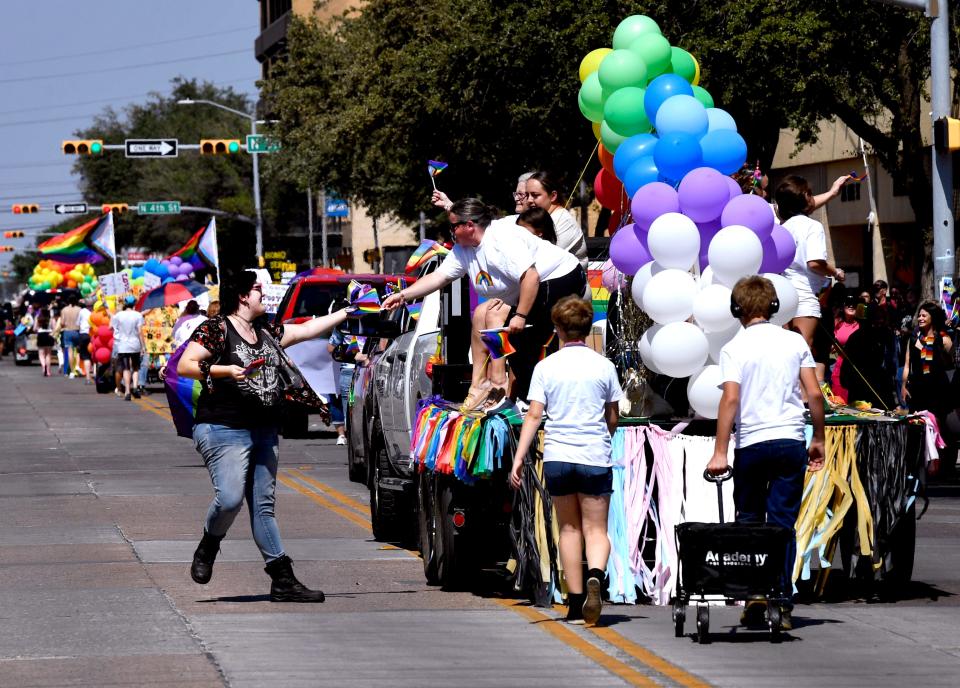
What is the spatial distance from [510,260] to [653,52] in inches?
104

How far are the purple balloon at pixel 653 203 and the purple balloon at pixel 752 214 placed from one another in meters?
0.36

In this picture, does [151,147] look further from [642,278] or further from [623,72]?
[642,278]

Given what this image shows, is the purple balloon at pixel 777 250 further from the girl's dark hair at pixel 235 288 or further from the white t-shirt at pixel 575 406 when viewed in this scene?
the girl's dark hair at pixel 235 288

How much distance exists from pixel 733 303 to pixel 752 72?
16526 mm

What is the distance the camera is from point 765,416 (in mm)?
9016

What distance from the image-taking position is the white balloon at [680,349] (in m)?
10.3

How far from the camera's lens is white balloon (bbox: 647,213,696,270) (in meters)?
10.5

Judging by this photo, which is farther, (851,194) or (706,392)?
(851,194)

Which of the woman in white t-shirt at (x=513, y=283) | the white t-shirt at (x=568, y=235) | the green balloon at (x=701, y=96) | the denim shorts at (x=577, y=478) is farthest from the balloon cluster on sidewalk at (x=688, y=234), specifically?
the denim shorts at (x=577, y=478)

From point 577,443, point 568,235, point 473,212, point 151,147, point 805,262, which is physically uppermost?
point 151,147

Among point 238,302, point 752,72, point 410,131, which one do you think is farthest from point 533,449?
point 410,131

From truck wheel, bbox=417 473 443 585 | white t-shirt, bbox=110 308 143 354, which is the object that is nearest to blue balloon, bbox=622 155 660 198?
truck wheel, bbox=417 473 443 585

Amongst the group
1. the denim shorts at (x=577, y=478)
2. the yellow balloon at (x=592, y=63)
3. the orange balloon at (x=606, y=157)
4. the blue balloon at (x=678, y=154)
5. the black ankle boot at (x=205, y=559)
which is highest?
the yellow balloon at (x=592, y=63)

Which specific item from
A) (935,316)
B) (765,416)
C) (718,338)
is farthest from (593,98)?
(935,316)
